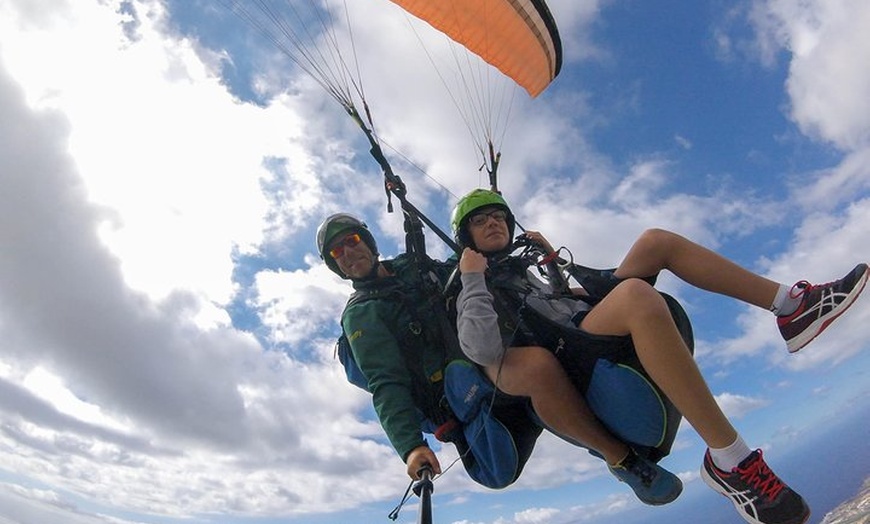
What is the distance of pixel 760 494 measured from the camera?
2.15 metres

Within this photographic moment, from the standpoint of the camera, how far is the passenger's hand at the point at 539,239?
3.50m

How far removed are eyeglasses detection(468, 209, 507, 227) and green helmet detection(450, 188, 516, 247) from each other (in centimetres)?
4

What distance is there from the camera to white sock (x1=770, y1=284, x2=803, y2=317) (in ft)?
8.48

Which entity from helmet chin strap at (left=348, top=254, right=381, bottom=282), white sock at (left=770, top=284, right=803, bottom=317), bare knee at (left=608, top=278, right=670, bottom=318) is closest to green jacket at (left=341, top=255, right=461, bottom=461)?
helmet chin strap at (left=348, top=254, right=381, bottom=282)

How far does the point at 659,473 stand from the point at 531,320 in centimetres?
126

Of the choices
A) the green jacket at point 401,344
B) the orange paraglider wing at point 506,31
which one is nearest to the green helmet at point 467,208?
the green jacket at point 401,344

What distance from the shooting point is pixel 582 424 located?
9.02ft

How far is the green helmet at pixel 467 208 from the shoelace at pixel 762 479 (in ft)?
7.23

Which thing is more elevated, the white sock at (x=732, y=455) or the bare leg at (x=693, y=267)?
the bare leg at (x=693, y=267)

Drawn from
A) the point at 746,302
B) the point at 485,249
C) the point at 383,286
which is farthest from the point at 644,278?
the point at 383,286

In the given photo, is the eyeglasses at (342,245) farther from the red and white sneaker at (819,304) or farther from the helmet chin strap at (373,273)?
the red and white sneaker at (819,304)

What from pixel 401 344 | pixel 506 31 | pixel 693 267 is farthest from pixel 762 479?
pixel 506 31

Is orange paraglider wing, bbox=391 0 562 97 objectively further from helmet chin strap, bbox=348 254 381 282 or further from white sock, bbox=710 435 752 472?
white sock, bbox=710 435 752 472

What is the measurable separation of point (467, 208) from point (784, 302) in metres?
2.14
